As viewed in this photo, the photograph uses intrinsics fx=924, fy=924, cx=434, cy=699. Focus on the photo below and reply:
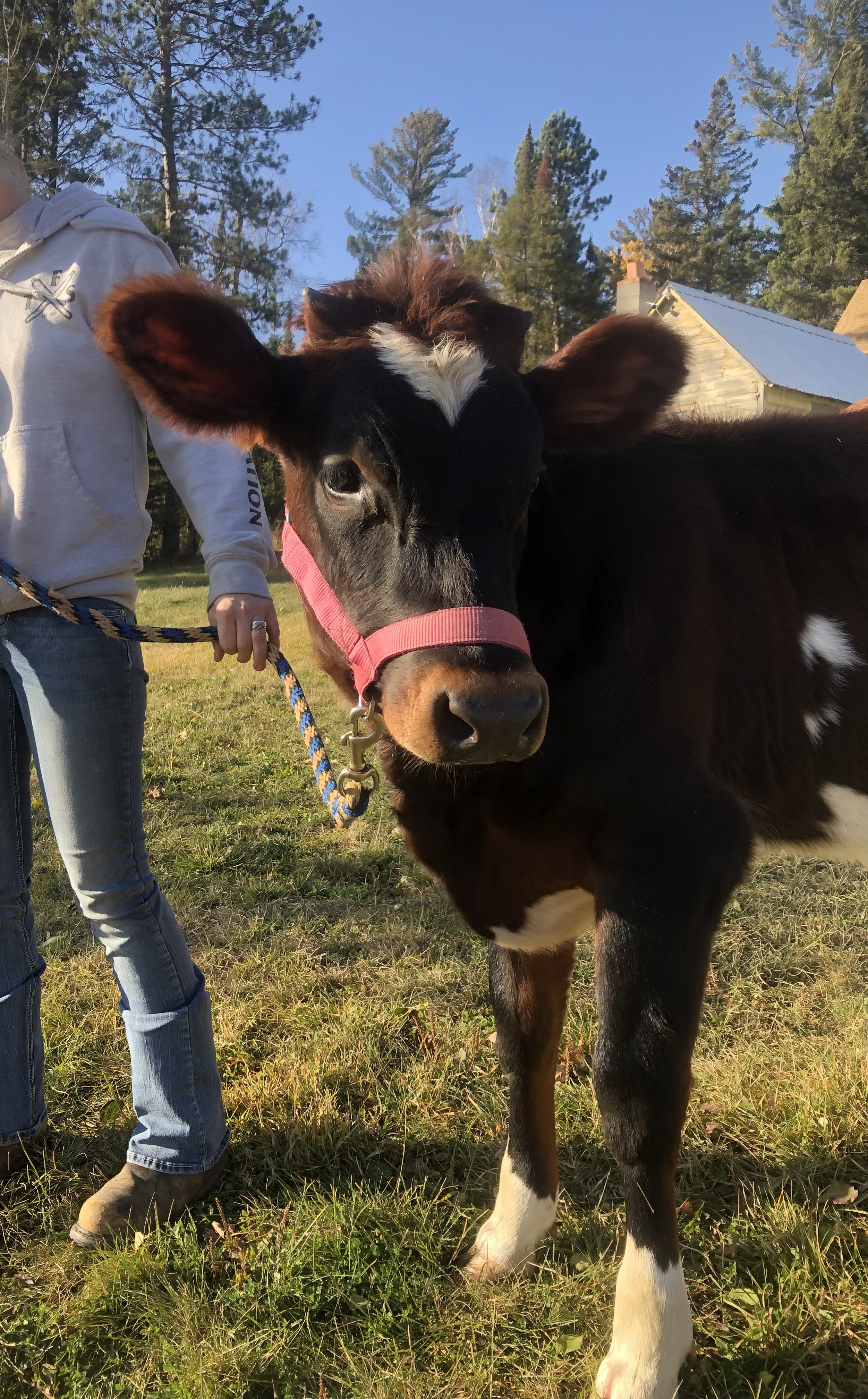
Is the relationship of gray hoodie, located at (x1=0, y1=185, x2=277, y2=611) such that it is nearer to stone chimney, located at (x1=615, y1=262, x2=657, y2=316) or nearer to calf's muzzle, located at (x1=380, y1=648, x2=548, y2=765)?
calf's muzzle, located at (x1=380, y1=648, x2=548, y2=765)

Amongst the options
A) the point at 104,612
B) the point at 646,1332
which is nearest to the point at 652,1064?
the point at 646,1332

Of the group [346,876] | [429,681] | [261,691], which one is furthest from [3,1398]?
[261,691]

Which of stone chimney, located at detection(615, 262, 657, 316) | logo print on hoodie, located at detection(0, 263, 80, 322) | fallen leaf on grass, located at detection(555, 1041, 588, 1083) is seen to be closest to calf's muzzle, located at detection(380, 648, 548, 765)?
logo print on hoodie, located at detection(0, 263, 80, 322)

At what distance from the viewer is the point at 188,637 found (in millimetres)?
2305

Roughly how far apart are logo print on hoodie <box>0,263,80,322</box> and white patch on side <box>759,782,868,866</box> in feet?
6.96

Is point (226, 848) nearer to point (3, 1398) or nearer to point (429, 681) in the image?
point (3, 1398)

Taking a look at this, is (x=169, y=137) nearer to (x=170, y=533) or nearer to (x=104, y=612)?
(x=170, y=533)

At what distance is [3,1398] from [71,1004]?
4.56 ft

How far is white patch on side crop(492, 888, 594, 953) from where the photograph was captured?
6.84ft

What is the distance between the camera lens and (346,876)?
14.3 ft

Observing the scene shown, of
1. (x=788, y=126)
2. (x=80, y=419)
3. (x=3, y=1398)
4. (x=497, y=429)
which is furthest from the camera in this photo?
(x=788, y=126)

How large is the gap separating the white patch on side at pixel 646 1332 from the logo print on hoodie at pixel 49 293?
7.86 feet

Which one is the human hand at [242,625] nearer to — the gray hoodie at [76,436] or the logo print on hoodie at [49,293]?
the gray hoodie at [76,436]

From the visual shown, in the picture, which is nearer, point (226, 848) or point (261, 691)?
point (226, 848)
